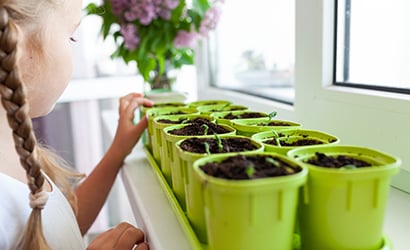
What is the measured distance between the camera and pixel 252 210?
31cm

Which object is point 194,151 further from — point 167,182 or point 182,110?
point 182,110

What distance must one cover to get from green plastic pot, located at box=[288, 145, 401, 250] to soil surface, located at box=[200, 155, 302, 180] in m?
0.03

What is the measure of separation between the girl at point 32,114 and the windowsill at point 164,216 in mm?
45

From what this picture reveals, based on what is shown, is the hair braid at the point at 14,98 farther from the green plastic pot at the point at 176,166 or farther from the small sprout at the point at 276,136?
the small sprout at the point at 276,136

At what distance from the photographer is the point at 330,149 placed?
16.2 inches

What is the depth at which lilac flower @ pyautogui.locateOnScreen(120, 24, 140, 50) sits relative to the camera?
3.37 ft

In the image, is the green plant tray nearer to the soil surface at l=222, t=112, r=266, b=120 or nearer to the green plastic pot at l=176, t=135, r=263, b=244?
the green plastic pot at l=176, t=135, r=263, b=244

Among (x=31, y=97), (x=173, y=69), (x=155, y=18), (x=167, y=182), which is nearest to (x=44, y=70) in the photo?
(x=31, y=97)

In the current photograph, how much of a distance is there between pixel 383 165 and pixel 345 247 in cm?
8

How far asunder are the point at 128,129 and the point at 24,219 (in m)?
0.34

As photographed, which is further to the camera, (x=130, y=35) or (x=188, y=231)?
(x=130, y=35)

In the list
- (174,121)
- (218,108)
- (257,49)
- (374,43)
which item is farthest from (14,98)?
(257,49)

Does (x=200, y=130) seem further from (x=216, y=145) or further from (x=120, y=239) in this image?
(x=120, y=239)

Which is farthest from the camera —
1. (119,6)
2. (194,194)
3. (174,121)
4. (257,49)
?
(257,49)
